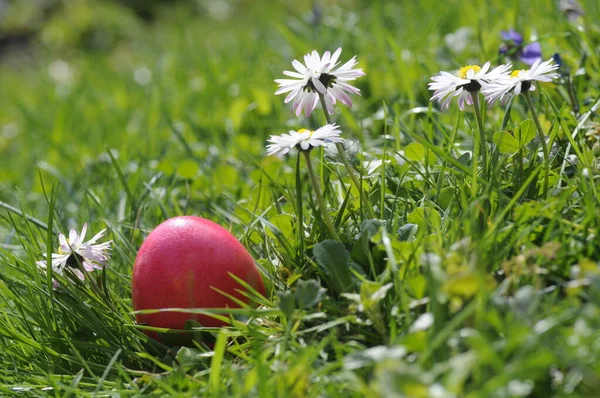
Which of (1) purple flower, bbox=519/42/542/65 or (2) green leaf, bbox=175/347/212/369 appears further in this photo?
(1) purple flower, bbox=519/42/542/65

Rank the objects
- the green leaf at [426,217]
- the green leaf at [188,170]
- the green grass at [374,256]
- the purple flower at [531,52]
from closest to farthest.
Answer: the green grass at [374,256]
the green leaf at [426,217]
the purple flower at [531,52]
the green leaf at [188,170]

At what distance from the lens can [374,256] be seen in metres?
1.63

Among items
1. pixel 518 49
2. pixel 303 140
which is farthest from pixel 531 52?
pixel 303 140

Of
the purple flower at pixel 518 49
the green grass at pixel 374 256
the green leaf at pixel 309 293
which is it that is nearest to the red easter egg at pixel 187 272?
the green grass at pixel 374 256

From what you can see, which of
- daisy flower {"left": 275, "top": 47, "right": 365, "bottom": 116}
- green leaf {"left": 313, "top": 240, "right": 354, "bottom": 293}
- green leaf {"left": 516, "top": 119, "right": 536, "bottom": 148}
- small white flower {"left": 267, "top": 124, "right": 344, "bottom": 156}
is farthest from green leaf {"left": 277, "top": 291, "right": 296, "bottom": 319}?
green leaf {"left": 516, "top": 119, "right": 536, "bottom": 148}

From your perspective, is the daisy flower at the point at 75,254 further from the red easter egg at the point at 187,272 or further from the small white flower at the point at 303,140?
the small white flower at the point at 303,140

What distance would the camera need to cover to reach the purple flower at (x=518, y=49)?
90.4 inches

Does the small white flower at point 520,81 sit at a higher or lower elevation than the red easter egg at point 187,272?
higher

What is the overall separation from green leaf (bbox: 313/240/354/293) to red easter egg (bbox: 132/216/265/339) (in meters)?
0.21

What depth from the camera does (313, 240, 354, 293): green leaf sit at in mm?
1555

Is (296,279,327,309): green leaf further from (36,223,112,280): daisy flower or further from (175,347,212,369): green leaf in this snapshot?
(36,223,112,280): daisy flower

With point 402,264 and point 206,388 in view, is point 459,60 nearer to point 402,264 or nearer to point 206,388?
point 402,264

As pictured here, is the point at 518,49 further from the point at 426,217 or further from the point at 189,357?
the point at 189,357

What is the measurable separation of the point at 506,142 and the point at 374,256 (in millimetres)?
433
